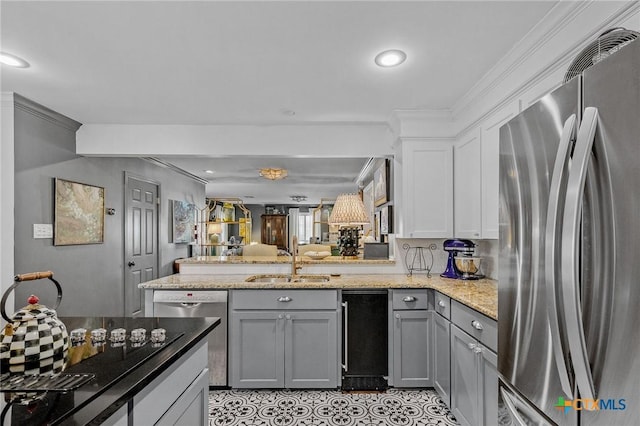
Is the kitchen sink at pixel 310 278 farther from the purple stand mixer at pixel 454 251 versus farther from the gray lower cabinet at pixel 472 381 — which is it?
the gray lower cabinet at pixel 472 381

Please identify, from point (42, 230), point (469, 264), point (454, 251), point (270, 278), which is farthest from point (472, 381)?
point (42, 230)

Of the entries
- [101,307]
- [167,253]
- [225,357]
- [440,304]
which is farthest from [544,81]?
[167,253]

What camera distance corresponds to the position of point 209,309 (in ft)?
9.16

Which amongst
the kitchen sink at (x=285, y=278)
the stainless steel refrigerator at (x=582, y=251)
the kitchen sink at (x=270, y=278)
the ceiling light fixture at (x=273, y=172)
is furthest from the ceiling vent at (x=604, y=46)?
the ceiling light fixture at (x=273, y=172)

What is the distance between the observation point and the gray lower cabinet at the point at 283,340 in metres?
2.76

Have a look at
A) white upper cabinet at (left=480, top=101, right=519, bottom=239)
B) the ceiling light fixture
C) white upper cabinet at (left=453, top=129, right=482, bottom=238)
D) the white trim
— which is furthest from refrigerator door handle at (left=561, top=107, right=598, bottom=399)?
the ceiling light fixture

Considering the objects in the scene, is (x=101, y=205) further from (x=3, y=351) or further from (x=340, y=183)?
(x=340, y=183)

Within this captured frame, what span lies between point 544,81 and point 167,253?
17.7 ft

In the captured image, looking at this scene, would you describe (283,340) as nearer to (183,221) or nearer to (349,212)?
(349,212)

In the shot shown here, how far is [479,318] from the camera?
6.23ft

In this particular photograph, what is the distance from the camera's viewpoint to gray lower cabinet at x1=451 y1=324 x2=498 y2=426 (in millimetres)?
1763

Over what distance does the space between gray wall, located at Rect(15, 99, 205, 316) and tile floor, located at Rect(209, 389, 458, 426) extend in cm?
187

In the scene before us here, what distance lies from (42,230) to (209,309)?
1.65m

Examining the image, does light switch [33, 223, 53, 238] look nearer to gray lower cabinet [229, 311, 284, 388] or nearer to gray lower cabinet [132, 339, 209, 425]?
gray lower cabinet [229, 311, 284, 388]
